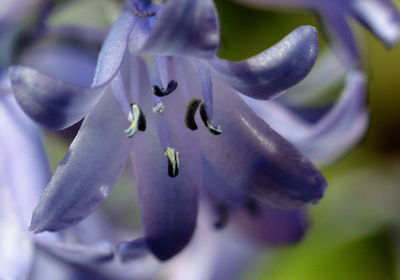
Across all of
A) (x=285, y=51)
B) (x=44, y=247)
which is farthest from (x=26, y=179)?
(x=285, y=51)

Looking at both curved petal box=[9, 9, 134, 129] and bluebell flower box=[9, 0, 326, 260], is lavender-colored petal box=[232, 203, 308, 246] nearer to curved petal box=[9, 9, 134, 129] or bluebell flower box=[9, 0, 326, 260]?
bluebell flower box=[9, 0, 326, 260]

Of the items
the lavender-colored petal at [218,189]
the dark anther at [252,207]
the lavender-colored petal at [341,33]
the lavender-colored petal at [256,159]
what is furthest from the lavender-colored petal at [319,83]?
the lavender-colored petal at [256,159]

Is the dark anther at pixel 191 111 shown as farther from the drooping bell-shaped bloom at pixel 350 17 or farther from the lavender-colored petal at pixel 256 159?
the drooping bell-shaped bloom at pixel 350 17

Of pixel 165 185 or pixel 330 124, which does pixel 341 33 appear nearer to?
pixel 330 124

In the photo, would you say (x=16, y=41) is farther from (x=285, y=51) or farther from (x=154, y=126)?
(x=285, y=51)

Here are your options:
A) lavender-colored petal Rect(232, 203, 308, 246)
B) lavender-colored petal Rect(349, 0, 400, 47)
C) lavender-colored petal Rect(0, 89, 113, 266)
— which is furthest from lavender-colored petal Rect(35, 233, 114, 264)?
lavender-colored petal Rect(349, 0, 400, 47)
